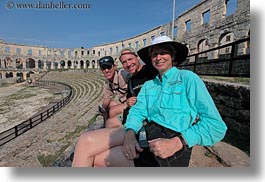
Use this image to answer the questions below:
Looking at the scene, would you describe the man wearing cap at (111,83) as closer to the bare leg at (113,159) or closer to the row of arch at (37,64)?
the bare leg at (113,159)

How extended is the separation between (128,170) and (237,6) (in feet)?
27.9

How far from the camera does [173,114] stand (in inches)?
38.7

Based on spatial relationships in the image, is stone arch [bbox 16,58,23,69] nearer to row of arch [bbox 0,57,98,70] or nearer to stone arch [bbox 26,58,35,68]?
row of arch [bbox 0,57,98,70]

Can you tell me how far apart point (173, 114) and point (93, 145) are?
20.9 inches

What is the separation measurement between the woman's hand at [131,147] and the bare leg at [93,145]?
0.29 feet

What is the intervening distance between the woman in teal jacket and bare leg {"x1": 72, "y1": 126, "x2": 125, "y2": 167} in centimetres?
11

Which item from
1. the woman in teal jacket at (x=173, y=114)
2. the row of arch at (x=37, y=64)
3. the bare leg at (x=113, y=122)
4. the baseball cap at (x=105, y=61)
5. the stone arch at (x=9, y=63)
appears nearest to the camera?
the woman in teal jacket at (x=173, y=114)

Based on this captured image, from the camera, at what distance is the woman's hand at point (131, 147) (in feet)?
3.39

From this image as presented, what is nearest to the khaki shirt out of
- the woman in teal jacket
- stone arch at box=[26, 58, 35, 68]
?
the woman in teal jacket

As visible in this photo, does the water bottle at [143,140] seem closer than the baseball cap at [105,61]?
Yes

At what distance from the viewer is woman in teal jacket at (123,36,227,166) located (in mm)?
887

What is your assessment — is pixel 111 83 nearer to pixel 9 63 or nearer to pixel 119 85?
pixel 119 85

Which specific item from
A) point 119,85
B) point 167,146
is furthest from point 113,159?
point 119,85

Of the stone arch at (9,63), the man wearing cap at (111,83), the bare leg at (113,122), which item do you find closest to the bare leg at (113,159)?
the bare leg at (113,122)
